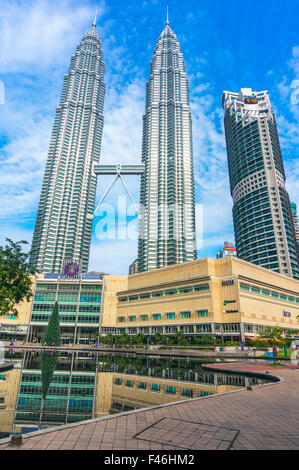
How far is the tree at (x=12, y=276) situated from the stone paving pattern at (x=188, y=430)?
30.6m

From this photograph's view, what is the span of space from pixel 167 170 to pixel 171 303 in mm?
103092

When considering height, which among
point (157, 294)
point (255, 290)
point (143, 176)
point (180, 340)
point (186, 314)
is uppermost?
point (143, 176)

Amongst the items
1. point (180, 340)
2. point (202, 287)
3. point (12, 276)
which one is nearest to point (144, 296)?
point (202, 287)

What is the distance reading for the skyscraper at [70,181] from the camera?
503 ft

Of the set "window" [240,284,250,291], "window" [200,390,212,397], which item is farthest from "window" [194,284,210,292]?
"window" [200,390,212,397]

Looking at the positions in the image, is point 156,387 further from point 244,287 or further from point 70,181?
point 70,181

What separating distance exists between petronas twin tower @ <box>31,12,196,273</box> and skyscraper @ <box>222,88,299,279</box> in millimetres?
25904

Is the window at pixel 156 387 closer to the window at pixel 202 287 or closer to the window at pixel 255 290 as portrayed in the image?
the window at pixel 202 287

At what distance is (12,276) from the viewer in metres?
36.5

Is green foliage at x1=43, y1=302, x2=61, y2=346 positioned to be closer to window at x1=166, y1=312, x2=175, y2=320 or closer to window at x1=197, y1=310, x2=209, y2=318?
window at x1=166, y1=312, x2=175, y2=320

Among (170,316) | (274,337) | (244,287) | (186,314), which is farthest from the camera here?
(170,316)

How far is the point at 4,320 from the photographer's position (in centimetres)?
9425

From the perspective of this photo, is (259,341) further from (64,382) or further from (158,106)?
(158,106)

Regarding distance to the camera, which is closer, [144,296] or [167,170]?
[144,296]
